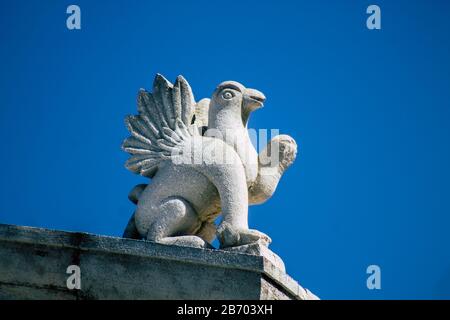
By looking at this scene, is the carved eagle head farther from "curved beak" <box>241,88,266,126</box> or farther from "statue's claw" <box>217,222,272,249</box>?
"statue's claw" <box>217,222,272,249</box>

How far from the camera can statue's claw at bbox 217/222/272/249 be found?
10883 millimetres

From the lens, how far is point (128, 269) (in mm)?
10609

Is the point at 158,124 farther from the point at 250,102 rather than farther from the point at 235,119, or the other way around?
the point at 250,102

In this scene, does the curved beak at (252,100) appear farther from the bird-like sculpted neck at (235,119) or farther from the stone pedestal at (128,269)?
the stone pedestal at (128,269)

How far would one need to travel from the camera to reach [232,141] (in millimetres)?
11602

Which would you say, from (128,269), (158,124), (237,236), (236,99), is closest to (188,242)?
(237,236)

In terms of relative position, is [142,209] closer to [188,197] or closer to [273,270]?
[188,197]

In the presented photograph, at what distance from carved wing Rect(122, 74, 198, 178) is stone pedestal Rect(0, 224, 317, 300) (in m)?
1.27

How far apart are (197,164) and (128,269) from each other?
1.36 metres

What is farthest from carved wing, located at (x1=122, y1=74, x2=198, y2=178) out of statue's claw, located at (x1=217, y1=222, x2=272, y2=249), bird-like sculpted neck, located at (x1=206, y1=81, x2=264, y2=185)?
statue's claw, located at (x1=217, y1=222, x2=272, y2=249)
